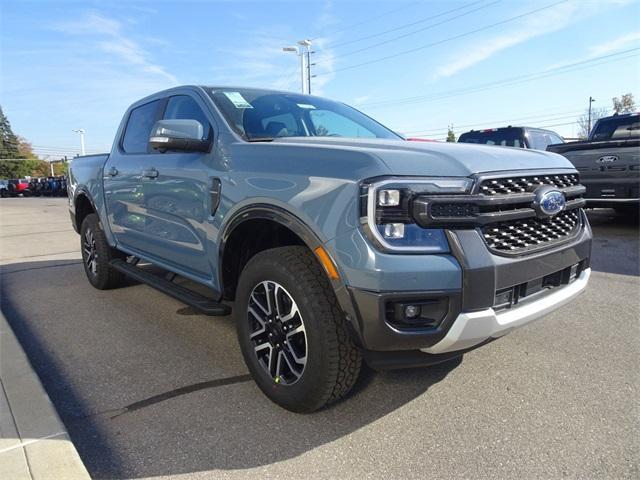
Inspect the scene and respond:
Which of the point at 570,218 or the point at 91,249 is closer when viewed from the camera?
the point at 570,218

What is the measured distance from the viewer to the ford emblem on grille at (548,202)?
2363mm

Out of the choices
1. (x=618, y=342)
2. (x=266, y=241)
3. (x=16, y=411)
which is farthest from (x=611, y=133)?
(x=16, y=411)

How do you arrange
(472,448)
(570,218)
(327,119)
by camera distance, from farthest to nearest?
(327,119)
(570,218)
(472,448)

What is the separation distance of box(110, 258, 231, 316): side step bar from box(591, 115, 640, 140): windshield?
8.28 m

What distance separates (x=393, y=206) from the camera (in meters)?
2.04

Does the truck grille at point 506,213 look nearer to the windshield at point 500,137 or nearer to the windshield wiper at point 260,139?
the windshield wiper at point 260,139

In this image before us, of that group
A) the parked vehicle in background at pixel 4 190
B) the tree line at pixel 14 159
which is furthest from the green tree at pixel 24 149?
the parked vehicle in background at pixel 4 190

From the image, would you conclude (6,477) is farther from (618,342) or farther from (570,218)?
(618,342)

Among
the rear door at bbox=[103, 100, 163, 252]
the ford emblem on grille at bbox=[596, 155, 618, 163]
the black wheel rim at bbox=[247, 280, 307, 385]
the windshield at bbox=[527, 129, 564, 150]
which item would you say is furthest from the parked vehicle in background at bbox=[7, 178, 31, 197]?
the black wheel rim at bbox=[247, 280, 307, 385]

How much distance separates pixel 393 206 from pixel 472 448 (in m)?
1.21

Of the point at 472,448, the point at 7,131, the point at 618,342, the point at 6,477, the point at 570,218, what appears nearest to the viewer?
the point at 6,477

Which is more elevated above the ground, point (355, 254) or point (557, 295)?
point (355, 254)

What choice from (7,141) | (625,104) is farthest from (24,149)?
(625,104)

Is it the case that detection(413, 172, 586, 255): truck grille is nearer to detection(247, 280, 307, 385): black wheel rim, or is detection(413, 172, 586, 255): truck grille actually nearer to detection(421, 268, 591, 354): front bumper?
detection(421, 268, 591, 354): front bumper
